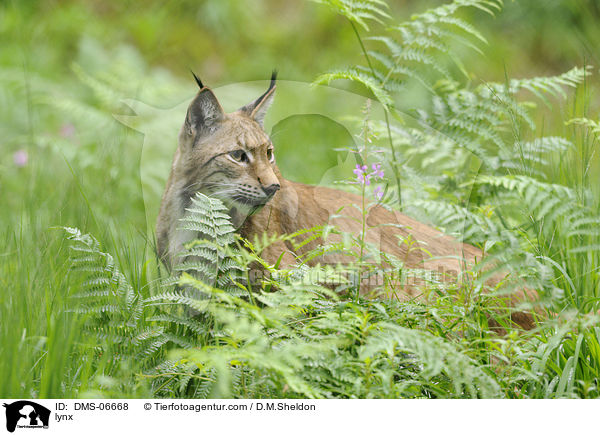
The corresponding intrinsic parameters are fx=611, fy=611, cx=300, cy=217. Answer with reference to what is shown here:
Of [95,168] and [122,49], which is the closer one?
[95,168]

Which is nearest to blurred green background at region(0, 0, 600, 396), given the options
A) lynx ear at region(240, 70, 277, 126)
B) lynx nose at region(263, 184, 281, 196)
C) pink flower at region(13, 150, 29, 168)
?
pink flower at region(13, 150, 29, 168)

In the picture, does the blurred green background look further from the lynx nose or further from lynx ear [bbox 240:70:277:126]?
the lynx nose

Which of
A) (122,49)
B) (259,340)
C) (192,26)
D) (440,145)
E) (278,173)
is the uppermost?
(192,26)

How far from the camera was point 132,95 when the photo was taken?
5.65 m

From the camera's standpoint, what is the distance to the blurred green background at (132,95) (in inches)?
125

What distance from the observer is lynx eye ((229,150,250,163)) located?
3.27 metres

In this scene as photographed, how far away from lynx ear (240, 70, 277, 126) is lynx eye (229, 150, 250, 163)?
0.95 ft

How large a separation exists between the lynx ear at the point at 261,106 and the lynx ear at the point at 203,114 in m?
0.20

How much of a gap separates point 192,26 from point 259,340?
274 inches
